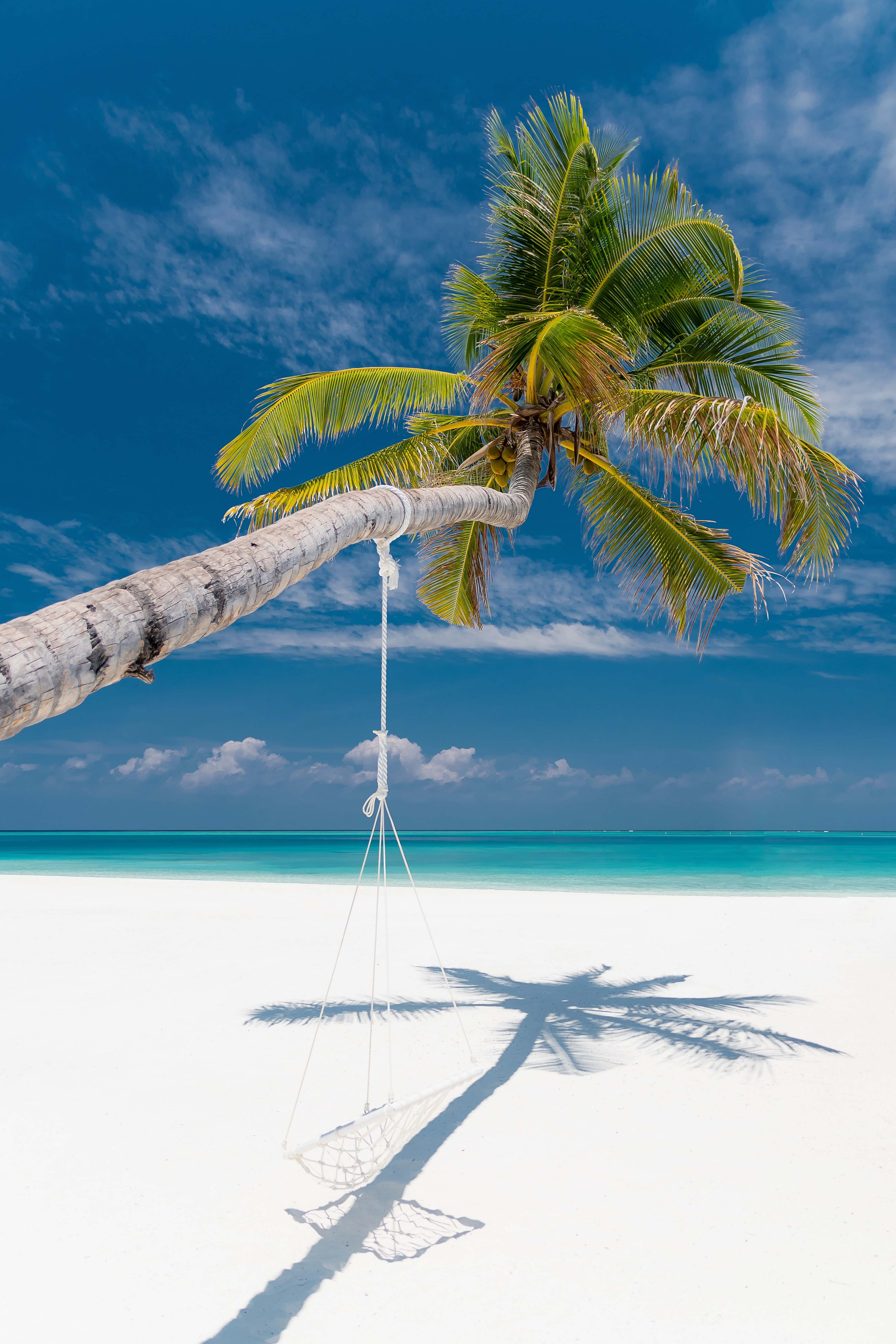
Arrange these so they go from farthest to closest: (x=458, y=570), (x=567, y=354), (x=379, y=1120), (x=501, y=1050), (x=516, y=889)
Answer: (x=516, y=889), (x=458, y=570), (x=501, y=1050), (x=567, y=354), (x=379, y=1120)

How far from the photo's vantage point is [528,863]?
24422 mm

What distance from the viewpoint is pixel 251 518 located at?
462 cm

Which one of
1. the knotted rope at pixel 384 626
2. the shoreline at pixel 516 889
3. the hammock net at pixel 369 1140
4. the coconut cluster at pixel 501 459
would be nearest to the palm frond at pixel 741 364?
the coconut cluster at pixel 501 459

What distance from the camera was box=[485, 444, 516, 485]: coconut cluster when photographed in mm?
4176

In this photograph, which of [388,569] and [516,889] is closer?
[388,569]

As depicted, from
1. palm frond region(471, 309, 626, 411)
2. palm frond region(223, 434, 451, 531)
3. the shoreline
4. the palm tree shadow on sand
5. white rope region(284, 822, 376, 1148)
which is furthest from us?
the shoreline

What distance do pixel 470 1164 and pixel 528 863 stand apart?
72.8 ft

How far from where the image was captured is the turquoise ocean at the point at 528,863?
56.4 ft

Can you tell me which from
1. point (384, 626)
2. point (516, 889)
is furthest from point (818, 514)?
point (516, 889)

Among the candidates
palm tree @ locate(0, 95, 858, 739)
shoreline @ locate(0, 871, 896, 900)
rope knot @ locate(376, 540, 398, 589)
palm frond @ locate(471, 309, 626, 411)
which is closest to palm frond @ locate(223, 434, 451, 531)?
palm tree @ locate(0, 95, 858, 739)

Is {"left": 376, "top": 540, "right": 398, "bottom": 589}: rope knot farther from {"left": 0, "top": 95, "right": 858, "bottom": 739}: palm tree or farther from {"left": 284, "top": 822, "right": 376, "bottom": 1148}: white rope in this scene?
{"left": 284, "top": 822, "right": 376, "bottom": 1148}: white rope

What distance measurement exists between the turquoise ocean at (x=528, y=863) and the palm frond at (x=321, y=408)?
11534mm

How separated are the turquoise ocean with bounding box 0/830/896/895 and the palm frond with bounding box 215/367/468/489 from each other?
11534 mm

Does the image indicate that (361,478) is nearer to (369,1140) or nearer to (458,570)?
(458,570)
